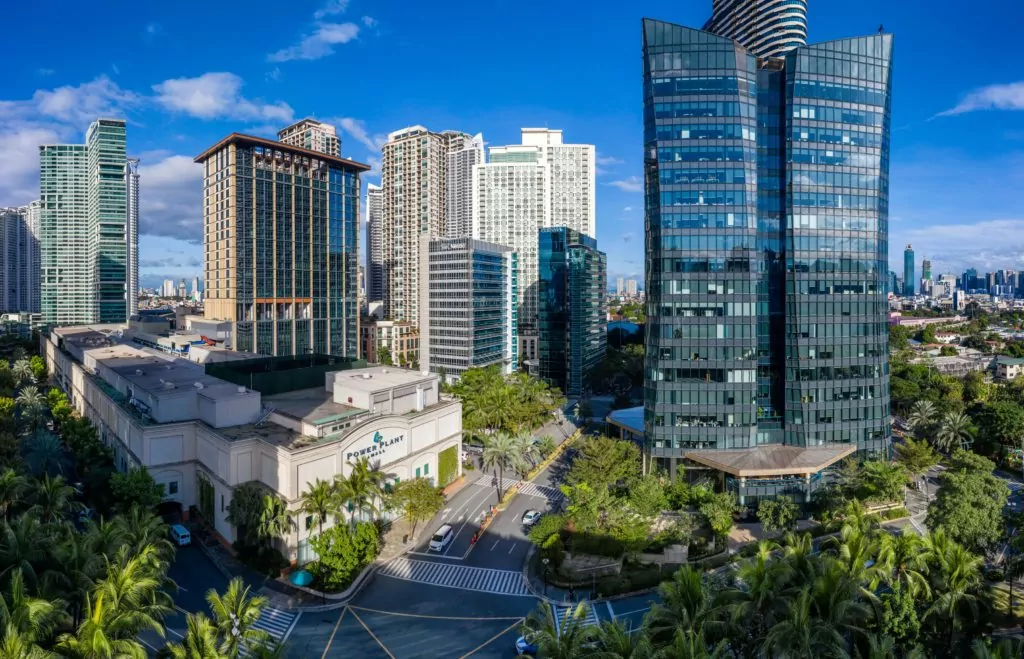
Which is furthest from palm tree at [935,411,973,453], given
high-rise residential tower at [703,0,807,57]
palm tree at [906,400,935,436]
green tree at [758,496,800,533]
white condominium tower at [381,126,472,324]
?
white condominium tower at [381,126,472,324]

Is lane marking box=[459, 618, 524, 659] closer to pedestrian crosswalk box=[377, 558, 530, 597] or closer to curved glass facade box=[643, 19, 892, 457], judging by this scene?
pedestrian crosswalk box=[377, 558, 530, 597]

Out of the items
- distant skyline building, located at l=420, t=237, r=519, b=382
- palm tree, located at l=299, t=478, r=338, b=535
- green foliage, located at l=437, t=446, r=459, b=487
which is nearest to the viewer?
palm tree, located at l=299, t=478, r=338, b=535

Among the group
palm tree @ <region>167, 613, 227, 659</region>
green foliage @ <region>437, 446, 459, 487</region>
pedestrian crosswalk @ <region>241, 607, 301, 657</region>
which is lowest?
pedestrian crosswalk @ <region>241, 607, 301, 657</region>

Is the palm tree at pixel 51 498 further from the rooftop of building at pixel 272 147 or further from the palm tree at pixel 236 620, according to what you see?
the rooftop of building at pixel 272 147

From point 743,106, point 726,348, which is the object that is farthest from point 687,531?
point 743,106

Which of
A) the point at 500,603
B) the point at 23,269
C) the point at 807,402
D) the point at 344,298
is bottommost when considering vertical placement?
the point at 500,603

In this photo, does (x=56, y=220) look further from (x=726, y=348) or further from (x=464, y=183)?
(x=726, y=348)

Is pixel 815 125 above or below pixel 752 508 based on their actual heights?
above
